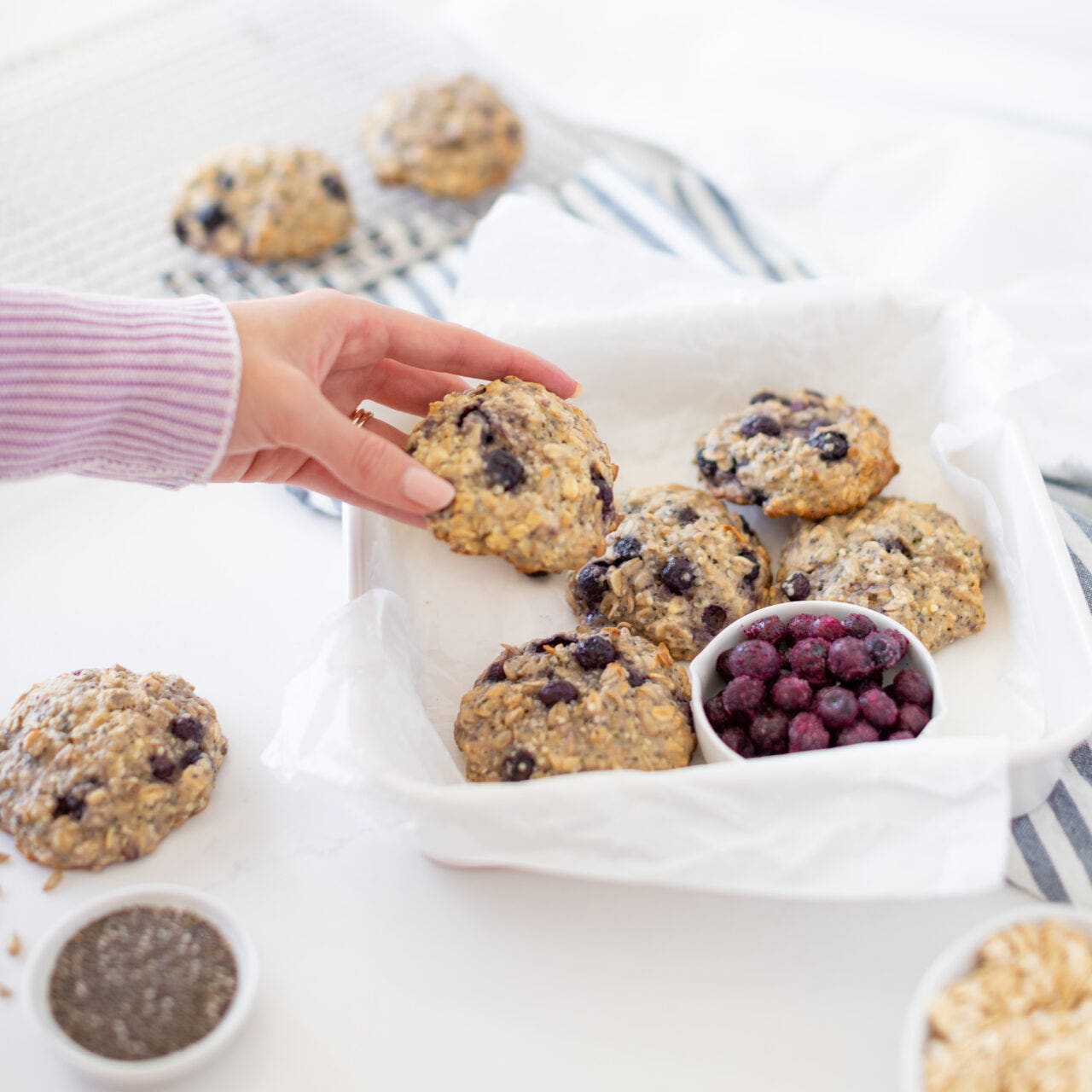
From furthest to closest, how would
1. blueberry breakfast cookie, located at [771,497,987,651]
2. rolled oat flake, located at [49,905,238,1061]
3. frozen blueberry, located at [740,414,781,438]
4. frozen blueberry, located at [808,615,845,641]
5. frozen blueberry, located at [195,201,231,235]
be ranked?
frozen blueberry, located at [195,201,231,235] < frozen blueberry, located at [740,414,781,438] < blueberry breakfast cookie, located at [771,497,987,651] < frozen blueberry, located at [808,615,845,641] < rolled oat flake, located at [49,905,238,1061]

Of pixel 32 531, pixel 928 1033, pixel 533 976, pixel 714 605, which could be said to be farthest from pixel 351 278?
pixel 928 1033

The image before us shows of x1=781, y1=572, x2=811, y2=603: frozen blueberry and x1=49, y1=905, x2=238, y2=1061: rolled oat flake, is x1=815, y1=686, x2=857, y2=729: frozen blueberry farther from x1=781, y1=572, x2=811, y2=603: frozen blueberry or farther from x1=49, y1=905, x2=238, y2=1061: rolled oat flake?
x1=49, y1=905, x2=238, y2=1061: rolled oat flake

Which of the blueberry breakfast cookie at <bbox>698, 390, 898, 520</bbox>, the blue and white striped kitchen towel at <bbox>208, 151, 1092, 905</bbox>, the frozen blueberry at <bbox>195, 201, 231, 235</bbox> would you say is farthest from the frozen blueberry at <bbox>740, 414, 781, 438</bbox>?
the frozen blueberry at <bbox>195, 201, 231, 235</bbox>

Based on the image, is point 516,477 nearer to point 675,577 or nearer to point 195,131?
point 675,577

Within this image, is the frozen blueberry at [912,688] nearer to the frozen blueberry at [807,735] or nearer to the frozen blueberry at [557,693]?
the frozen blueberry at [807,735]

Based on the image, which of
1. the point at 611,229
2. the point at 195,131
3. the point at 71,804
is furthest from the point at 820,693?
the point at 195,131

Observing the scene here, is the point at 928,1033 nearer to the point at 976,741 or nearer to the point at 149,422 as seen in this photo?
the point at 976,741

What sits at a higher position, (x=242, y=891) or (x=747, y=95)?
(x=747, y=95)

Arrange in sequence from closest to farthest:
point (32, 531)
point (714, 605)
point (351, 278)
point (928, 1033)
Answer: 1. point (928, 1033)
2. point (714, 605)
3. point (32, 531)
4. point (351, 278)
